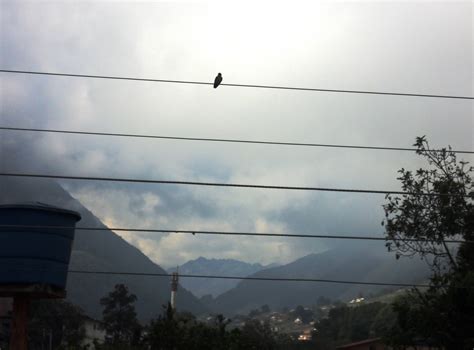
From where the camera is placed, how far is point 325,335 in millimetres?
102625

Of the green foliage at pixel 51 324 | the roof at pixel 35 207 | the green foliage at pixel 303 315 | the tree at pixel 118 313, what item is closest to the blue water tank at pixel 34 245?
the roof at pixel 35 207

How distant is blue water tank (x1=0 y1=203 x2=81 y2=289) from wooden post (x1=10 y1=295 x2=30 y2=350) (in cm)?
117

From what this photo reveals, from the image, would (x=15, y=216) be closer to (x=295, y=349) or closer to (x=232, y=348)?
(x=232, y=348)

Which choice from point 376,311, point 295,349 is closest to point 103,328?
point 295,349

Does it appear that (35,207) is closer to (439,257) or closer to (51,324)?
(439,257)

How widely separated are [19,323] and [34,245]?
302 centimetres

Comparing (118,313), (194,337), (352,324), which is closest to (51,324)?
(118,313)

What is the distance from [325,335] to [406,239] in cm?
7783

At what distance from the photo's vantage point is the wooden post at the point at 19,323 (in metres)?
19.3

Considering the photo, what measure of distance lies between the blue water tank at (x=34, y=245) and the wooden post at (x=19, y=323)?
3.85ft

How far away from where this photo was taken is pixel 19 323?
19.6 meters

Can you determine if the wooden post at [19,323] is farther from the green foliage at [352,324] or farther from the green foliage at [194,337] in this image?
the green foliage at [352,324]

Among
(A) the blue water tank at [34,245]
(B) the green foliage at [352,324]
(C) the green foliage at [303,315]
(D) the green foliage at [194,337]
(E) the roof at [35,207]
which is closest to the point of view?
(A) the blue water tank at [34,245]

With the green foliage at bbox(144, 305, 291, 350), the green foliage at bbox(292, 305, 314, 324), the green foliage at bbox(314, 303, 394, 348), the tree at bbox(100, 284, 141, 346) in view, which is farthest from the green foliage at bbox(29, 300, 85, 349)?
the green foliage at bbox(292, 305, 314, 324)
